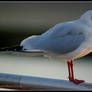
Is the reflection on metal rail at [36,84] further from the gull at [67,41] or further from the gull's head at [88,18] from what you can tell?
the gull's head at [88,18]

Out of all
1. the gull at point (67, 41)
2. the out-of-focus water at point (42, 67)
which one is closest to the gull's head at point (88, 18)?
the gull at point (67, 41)

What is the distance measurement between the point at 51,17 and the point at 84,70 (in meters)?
3.80

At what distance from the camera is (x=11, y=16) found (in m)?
8.22

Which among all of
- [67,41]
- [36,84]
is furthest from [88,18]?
[36,84]

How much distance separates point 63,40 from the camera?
1661mm

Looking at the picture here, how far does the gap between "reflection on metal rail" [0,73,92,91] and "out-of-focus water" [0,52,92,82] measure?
2430 millimetres

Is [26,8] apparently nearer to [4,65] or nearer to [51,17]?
[51,17]

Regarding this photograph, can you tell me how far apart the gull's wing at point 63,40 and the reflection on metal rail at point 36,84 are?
0.63m

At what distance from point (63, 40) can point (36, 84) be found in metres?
0.76

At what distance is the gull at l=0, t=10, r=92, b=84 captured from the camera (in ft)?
5.17

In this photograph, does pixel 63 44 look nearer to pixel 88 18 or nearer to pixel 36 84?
pixel 88 18

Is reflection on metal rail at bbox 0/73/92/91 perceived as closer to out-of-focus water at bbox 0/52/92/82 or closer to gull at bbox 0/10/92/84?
gull at bbox 0/10/92/84

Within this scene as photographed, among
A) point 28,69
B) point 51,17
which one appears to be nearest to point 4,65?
point 28,69

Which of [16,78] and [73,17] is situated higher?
[73,17]
